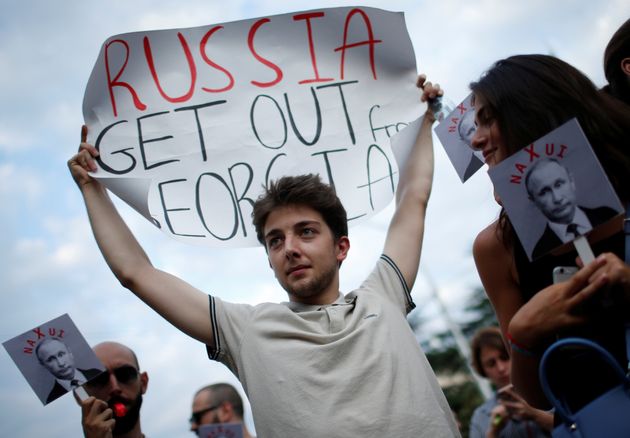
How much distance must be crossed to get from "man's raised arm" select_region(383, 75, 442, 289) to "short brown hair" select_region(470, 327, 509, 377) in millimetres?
1923

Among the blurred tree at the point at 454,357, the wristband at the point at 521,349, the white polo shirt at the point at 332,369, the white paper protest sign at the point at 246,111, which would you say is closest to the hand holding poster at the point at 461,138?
the white paper protest sign at the point at 246,111

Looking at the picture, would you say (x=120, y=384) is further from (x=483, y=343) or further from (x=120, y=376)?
(x=483, y=343)

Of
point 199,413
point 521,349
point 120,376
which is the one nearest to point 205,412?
point 199,413

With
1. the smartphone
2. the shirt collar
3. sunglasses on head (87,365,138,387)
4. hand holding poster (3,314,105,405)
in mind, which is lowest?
the smartphone

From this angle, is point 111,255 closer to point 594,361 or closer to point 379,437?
point 379,437

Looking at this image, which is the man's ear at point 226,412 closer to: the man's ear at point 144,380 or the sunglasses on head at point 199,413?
the sunglasses on head at point 199,413

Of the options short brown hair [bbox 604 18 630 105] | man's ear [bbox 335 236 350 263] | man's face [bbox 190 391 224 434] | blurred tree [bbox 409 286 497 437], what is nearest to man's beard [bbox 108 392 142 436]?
man's ear [bbox 335 236 350 263]

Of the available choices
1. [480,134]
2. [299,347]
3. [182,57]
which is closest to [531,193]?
[480,134]

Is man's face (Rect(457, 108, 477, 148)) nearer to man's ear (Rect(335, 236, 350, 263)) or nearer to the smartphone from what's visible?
man's ear (Rect(335, 236, 350, 263))

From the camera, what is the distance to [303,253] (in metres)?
2.38

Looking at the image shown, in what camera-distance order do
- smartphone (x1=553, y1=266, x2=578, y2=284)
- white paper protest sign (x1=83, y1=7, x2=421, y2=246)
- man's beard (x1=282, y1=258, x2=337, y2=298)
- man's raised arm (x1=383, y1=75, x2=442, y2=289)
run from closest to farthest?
smartphone (x1=553, y1=266, x2=578, y2=284)
man's beard (x1=282, y1=258, x2=337, y2=298)
man's raised arm (x1=383, y1=75, x2=442, y2=289)
white paper protest sign (x1=83, y1=7, x2=421, y2=246)

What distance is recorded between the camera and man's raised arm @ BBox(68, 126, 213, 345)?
2.21m

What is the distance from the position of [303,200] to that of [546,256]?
1057mm

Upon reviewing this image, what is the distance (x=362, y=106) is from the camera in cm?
296
